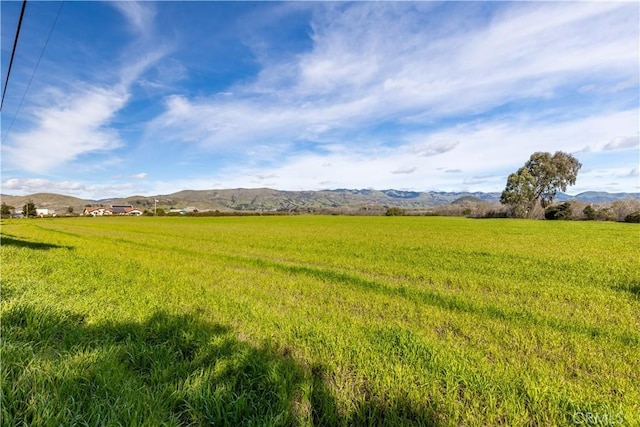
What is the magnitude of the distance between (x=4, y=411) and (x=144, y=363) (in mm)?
1470

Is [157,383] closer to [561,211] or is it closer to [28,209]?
[561,211]

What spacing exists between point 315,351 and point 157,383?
232 centimetres

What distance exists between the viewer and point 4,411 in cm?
289

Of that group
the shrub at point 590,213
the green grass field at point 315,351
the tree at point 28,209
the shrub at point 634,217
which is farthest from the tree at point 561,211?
the tree at point 28,209

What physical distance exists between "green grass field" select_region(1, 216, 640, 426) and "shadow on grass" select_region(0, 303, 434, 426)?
2 centimetres

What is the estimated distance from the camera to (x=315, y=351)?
4.88 meters

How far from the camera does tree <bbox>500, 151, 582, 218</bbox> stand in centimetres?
7900

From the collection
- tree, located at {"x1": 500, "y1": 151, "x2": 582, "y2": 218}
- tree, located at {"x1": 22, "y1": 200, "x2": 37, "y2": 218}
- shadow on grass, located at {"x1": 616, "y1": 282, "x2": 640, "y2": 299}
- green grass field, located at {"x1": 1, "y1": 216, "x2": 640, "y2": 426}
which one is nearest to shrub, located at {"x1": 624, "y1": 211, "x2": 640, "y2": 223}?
tree, located at {"x1": 500, "y1": 151, "x2": 582, "y2": 218}

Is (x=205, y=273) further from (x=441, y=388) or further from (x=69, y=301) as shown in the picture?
(x=441, y=388)

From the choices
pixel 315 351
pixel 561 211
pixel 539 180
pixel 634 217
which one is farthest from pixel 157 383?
pixel 539 180

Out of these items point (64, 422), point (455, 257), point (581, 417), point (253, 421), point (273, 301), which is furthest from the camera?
point (455, 257)

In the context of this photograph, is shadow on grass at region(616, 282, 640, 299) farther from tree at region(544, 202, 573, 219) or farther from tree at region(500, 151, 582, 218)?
tree at region(500, 151, 582, 218)

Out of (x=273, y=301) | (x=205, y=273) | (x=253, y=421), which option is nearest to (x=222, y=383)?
(x=253, y=421)

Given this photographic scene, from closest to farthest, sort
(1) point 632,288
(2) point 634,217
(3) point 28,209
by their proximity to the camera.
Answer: (1) point 632,288 < (2) point 634,217 < (3) point 28,209
